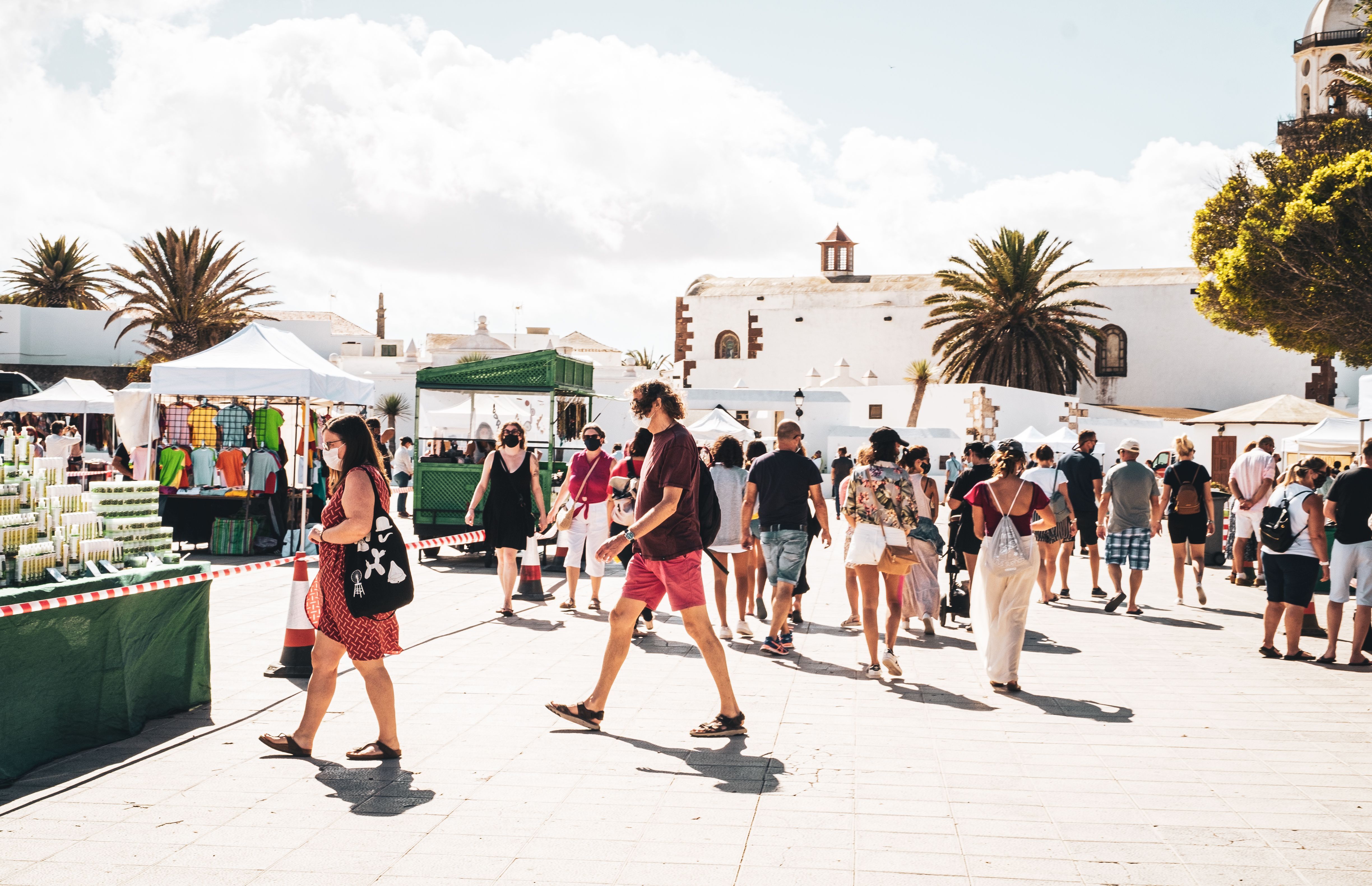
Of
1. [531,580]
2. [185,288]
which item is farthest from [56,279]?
[531,580]

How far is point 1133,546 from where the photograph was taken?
10.8 meters

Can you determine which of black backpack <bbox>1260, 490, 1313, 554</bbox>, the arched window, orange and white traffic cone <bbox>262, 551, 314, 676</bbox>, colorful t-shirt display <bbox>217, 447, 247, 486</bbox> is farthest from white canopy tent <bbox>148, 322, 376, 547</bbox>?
the arched window

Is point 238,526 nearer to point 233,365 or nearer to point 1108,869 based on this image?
point 233,365

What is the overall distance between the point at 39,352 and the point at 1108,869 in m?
56.0

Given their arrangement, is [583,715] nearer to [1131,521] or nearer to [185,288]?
[1131,521]

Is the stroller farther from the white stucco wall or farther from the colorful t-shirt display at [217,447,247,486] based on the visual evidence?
the white stucco wall

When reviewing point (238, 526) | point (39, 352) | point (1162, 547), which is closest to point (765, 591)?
point (238, 526)

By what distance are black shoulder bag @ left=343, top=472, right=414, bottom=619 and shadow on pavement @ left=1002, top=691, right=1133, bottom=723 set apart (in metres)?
3.80

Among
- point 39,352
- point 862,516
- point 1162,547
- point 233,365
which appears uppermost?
point 39,352

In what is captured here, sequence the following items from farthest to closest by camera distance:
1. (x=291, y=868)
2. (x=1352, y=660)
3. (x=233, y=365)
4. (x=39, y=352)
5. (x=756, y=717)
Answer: (x=39, y=352) → (x=233, y=365) → (x=1352, y=660) → (x=756, y=717) → (x=291, y=868)

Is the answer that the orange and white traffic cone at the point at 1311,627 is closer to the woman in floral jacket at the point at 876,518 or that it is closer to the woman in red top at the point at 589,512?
the woman in floral jacket at the point at 876,518

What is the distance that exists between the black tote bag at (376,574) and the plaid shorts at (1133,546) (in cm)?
779

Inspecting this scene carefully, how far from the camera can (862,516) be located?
7.42 meters

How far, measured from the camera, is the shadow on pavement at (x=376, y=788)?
4.48 m
